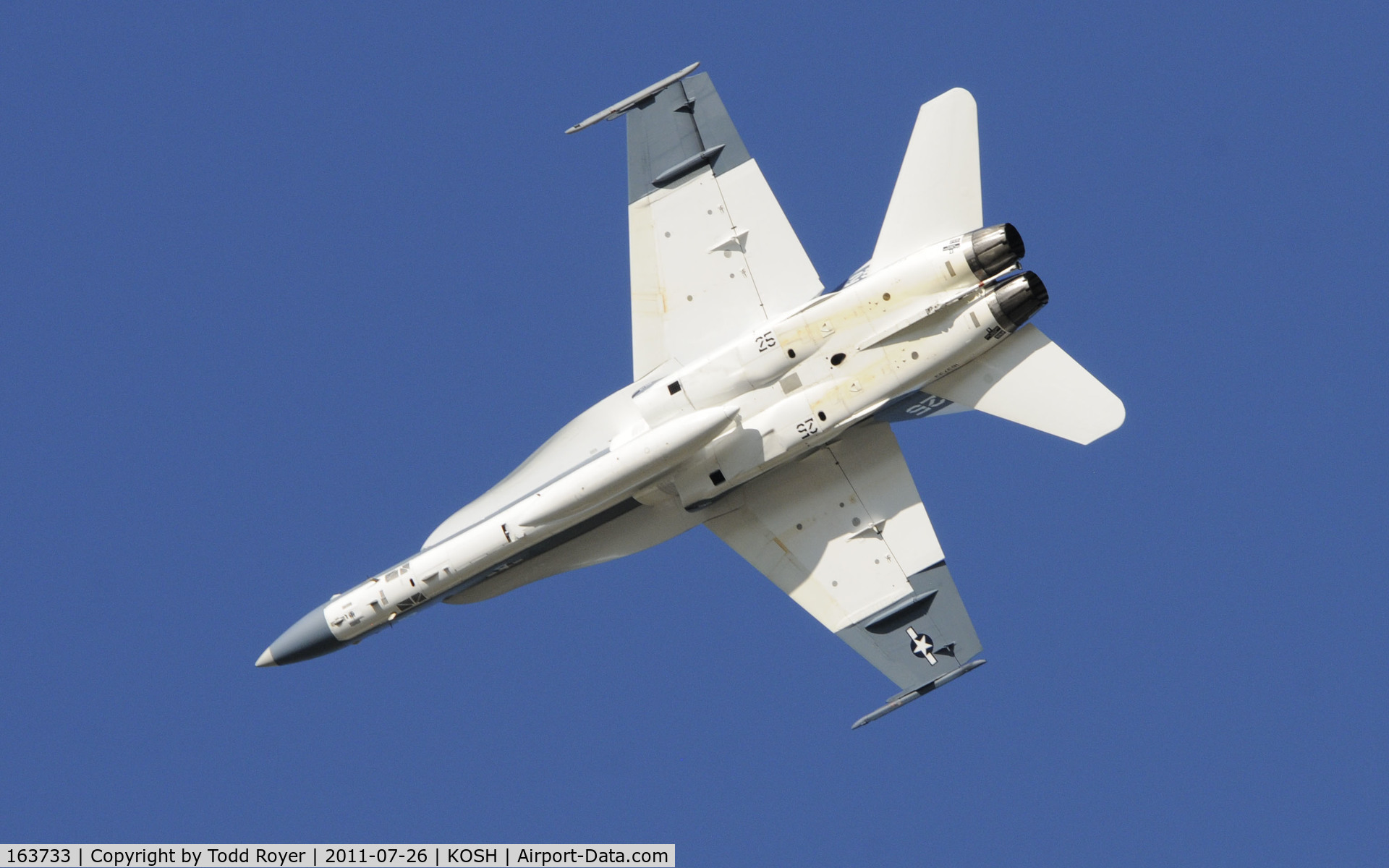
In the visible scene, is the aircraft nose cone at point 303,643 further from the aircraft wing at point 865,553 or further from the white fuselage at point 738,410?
the aircraft wing at point 865,553

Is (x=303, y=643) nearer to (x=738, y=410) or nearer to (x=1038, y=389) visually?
(x=738, y=410)

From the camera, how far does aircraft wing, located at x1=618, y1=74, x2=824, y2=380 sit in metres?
19.5

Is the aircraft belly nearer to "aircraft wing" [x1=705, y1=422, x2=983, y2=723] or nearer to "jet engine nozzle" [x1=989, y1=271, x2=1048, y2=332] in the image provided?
"aircraft wing" [x1=705, y1=422, x2=983, y2=723]

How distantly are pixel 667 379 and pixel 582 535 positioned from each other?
86.6 inches

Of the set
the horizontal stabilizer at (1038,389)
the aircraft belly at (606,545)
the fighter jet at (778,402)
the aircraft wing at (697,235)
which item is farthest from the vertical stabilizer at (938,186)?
the aircraft belly at (606,545)

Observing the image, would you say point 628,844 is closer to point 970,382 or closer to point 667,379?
point 667,379

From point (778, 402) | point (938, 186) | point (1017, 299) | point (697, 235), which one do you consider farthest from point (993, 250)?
point (697, 235)

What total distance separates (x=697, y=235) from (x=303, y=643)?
667cm

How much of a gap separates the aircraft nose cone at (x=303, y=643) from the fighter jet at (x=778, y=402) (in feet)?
0.11

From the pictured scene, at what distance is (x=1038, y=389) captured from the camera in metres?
18.8

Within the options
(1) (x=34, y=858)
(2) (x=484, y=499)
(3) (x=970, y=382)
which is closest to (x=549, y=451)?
(2) (x=484, y=499)

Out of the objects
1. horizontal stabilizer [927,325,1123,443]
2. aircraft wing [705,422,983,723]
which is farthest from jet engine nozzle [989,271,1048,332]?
aircraft wing [705,422,983,723]

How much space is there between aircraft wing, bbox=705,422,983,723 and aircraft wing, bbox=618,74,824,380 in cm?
190

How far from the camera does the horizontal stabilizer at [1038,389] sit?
1872 centimetres
